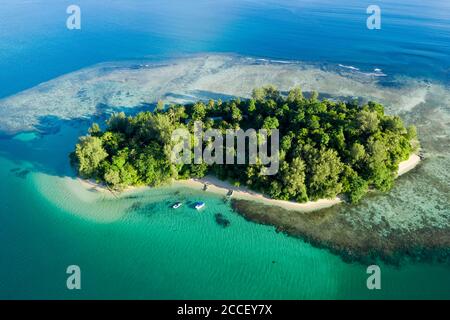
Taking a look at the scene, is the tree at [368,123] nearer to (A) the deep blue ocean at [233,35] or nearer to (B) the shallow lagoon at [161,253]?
(B) the shallow lagoon at [161,253]

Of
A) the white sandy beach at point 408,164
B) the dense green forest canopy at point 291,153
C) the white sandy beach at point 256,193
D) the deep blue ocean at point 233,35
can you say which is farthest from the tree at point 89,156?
the deep blue ocean at point 233,35

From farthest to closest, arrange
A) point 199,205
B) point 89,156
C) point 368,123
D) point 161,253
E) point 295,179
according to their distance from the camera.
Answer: point 368,123
point 89,156
point 199,205
point 295,179
point 161,253

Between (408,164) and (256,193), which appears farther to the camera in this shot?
(408,164)

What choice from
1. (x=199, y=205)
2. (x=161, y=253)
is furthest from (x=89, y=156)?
(x=161, y=253)

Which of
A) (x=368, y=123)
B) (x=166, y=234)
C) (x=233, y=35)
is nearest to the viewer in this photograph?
(x=166, y=234)

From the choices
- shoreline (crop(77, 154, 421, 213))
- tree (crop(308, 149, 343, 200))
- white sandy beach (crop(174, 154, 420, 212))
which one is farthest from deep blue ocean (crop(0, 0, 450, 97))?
tree (crop(308, 149, 343, 200))

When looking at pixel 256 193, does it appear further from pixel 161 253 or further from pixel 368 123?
pixel 368 123

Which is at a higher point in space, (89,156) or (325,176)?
(89,156)
